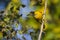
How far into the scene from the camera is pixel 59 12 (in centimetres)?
103

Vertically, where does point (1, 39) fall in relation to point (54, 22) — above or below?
below

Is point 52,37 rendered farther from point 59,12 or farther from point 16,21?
point 16,21

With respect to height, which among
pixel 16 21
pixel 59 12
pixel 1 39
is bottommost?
pixel 1 39

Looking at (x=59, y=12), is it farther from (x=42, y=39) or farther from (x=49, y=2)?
(x=42, y=39)

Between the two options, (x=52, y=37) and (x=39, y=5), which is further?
(x=39, y=5)

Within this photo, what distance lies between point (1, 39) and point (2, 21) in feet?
0.56

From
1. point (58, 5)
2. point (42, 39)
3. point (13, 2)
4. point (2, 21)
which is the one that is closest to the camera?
point (58, 5)

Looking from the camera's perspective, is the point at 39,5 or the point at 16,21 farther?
the point at 16,21

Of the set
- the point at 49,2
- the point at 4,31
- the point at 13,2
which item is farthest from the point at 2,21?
the point at 49,2

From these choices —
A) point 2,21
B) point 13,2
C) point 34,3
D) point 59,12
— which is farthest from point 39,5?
point 2,21

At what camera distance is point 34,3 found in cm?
122

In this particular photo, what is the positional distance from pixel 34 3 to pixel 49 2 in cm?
16

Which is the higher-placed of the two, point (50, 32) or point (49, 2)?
point (49, 2)

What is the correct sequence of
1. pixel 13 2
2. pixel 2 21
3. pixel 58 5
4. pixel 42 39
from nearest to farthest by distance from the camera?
1. pixel 58 5
2. pixel 42 39
3. pixel 13 2
4. pixel 2 21
